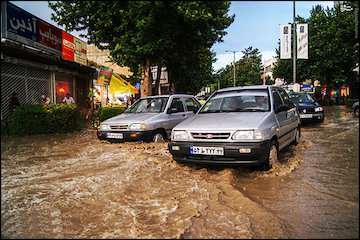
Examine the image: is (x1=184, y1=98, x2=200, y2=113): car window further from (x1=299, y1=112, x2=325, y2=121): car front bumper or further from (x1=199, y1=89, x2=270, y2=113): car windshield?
(x1=299, y1=112, x2=325, y2=121): car front bumper

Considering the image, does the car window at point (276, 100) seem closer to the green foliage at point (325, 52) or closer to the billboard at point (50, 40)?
the billboard at point (50, 40)

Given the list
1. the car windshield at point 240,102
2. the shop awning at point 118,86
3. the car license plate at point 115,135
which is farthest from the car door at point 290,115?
the shop awning at point 118,86

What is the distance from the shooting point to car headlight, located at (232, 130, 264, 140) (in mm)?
5645

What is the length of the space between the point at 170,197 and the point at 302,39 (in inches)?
837

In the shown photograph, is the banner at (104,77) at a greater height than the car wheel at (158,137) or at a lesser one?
greater

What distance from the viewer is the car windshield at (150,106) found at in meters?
9.87

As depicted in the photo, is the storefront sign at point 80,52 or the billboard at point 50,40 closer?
the billboard at point 50,40

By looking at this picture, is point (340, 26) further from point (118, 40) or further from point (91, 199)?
point (91, 199)

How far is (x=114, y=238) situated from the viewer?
3.37 meters

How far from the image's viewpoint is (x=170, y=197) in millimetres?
4754

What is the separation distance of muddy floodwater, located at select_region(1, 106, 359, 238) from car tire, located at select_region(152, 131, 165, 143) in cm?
223

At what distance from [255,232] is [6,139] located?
2.42m

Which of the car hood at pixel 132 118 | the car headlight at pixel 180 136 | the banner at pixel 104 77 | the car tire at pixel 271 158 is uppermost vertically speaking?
the banner at pixel 104 77

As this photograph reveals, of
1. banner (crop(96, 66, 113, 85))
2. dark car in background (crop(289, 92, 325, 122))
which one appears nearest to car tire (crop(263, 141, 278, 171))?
dark car in background (crop(289, 92, 325, 122))
